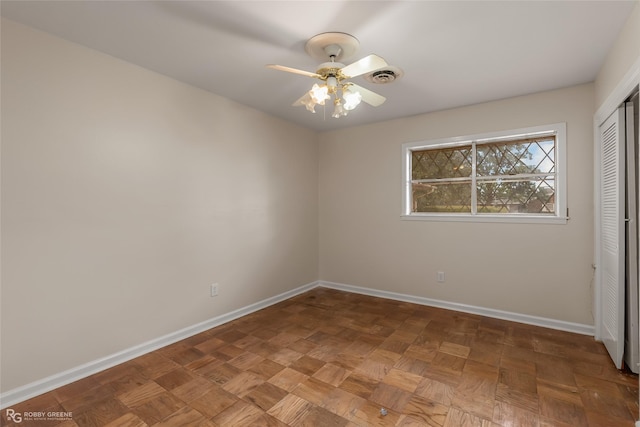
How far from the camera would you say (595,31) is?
77.5 inches

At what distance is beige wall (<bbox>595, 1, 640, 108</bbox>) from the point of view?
1726mm

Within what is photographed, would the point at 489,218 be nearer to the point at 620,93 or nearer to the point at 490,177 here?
the point at 490,177

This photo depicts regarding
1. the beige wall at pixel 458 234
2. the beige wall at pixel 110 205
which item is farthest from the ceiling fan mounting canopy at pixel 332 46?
the beige wall at pixel 458 234

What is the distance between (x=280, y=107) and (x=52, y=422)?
317 cm

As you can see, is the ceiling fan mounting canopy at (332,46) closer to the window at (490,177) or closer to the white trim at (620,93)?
the white trim at (620,93)

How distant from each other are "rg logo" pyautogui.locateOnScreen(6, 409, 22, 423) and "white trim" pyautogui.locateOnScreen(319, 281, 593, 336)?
333cm

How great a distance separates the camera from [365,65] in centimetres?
179

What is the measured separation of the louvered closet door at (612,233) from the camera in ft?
7.11

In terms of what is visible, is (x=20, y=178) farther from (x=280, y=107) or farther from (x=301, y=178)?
(x=301, y=178)

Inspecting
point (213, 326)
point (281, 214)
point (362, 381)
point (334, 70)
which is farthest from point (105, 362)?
point (334, 70)

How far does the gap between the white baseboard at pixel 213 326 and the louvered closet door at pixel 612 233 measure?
54 cm

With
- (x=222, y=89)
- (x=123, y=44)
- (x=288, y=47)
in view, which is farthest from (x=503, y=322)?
(x=123, y=44)

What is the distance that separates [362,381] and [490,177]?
102 inches

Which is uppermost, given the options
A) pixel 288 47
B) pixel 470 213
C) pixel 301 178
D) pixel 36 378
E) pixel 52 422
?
pixel 288 47
